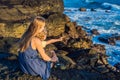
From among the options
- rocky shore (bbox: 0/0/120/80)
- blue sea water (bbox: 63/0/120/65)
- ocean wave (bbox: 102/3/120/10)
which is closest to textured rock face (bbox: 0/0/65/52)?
rocky shore (bbox: 0/0/120/80)

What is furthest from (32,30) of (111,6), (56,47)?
(111,6)

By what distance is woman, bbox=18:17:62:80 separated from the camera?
7.00 meters

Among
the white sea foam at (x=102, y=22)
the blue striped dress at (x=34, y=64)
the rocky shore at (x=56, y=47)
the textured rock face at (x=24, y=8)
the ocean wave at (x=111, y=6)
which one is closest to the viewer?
the blue striped dress at (x=34, y=64)

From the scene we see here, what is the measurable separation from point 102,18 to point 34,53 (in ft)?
76.8

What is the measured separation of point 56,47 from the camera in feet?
49.2

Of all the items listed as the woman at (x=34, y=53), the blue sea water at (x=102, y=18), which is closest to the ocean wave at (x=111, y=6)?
the blue sea water at (x=102, y=18)

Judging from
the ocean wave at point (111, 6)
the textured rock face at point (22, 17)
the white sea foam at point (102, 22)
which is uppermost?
the textured rock face at point (22, 17)

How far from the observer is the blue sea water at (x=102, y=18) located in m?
20.3

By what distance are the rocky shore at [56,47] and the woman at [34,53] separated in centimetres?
24

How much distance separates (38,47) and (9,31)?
8763mm

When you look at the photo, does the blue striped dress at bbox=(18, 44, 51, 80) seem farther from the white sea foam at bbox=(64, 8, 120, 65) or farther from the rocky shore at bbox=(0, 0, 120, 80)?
the white sea foam at bbox=(64, 8, 120, 65)

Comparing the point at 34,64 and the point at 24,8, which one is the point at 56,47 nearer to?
the point at 24,8

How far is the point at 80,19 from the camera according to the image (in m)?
28.8

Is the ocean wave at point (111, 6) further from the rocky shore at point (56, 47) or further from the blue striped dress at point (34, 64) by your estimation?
the blue striped dress at point (34, 64)
